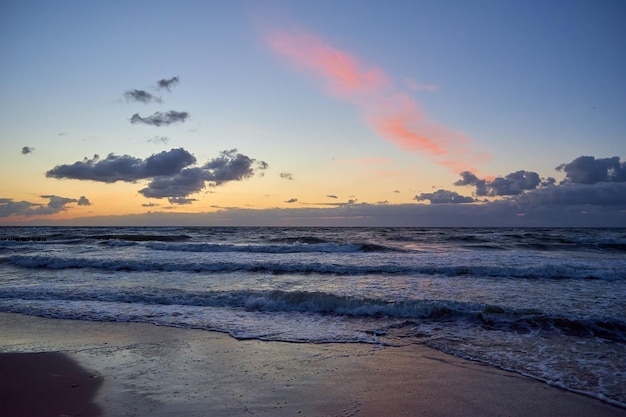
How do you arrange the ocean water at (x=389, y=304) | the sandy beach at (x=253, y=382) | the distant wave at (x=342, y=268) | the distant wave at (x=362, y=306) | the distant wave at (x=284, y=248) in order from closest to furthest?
the sandy beach at (x=253, y=382)
the ocean water at (x=389, y=304)
the distant wave at (x=362, y=306)
the distant wave at (x=342, y=268)
the distant wave at (x=284, y=248)

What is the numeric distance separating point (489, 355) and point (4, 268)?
78.5 feet

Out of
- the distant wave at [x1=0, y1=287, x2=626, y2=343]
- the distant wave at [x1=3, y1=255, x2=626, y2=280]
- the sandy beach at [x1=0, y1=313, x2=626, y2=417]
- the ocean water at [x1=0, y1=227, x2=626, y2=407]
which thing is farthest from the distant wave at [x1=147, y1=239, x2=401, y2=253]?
the sandy beach at [x1=0, y1=313, x2=626, y2=417]

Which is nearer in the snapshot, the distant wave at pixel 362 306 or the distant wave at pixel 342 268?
the distant wave at pixel 362 306

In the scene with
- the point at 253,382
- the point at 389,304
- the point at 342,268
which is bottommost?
the point at 342,268

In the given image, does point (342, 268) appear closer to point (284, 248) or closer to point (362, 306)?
point (362, 306)

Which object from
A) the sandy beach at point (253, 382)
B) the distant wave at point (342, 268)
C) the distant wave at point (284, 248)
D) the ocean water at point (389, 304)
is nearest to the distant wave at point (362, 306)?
the ocean water at point (389, 304)

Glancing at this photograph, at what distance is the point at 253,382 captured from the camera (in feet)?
19.5

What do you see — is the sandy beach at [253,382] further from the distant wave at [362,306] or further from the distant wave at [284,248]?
the distant wave at [284,248]

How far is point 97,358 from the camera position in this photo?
23.4 ft

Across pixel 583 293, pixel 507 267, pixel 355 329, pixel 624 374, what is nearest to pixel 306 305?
pixel 355 329

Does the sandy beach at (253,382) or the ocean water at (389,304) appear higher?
the sandy beach at (253,382)

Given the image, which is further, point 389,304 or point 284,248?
point 284,248

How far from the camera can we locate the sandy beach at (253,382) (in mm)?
5133

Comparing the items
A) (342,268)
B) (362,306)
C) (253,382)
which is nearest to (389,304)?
(362,306)
